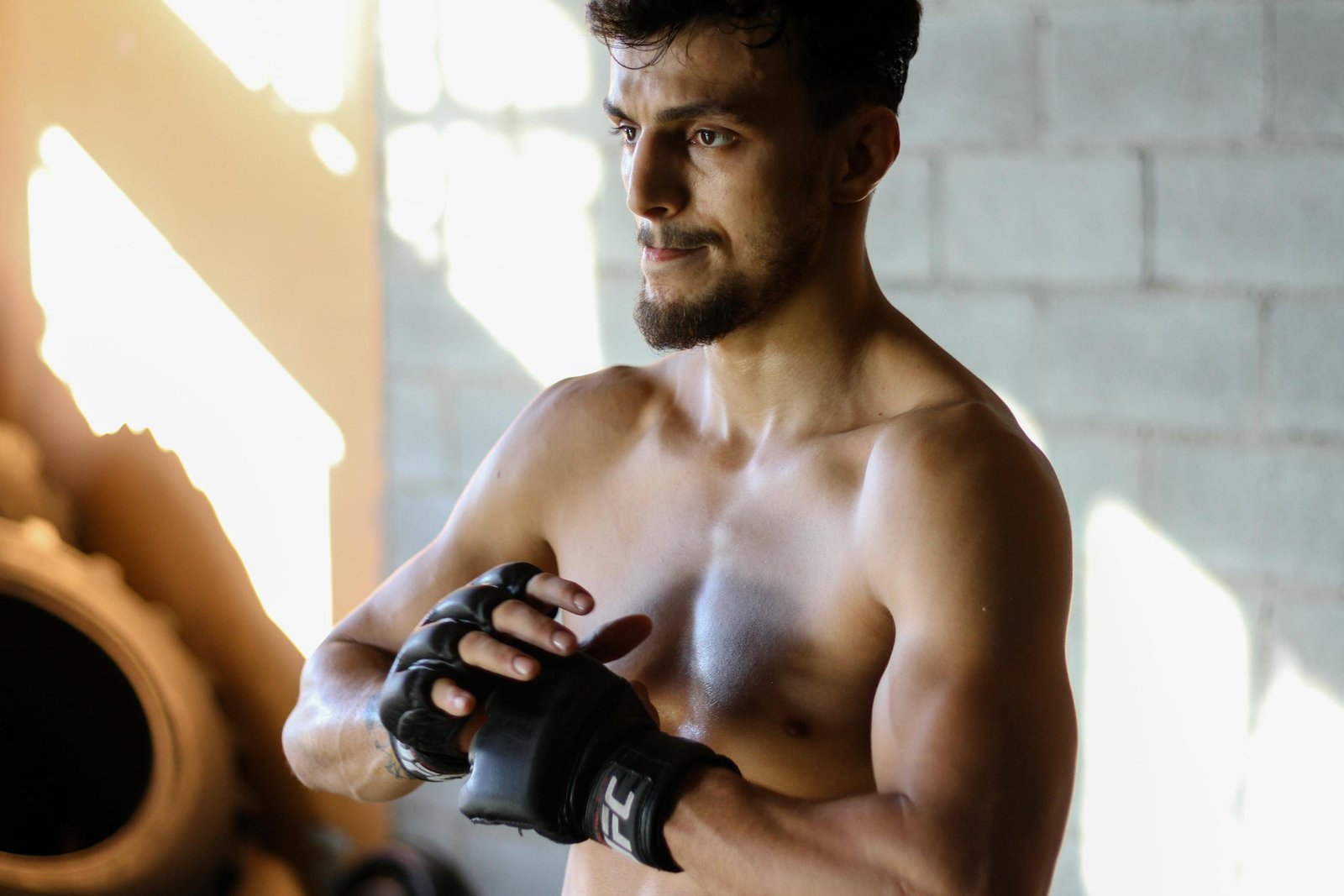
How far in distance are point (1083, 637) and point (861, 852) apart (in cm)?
106

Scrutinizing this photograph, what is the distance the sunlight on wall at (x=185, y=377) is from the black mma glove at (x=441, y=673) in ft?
5.32

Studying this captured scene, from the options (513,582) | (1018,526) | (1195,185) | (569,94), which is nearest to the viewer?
(1018,526)

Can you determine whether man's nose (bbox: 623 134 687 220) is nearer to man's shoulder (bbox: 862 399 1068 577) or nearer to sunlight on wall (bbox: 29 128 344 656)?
man's shoulder (bbox: 862 399 1068 577)

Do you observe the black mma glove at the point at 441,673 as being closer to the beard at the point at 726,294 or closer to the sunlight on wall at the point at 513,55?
the beard at the point at 726,294

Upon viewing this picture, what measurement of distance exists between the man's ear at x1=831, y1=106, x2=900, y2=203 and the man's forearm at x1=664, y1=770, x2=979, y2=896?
0.57 metres

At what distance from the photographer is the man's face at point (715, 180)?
1255 mm

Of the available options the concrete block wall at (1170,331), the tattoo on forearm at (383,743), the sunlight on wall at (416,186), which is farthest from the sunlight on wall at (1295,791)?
the sunlight on wall at (416,186)

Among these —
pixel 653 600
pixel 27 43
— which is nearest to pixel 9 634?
pixel 27 43

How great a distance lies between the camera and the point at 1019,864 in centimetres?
101

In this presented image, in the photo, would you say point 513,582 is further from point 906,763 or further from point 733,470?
point 906,763

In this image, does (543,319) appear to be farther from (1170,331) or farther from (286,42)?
(1170,331)

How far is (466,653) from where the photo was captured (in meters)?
1.20

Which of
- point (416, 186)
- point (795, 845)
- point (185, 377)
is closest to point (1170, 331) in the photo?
point (795, 845)

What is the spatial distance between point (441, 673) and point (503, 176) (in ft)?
4.89
